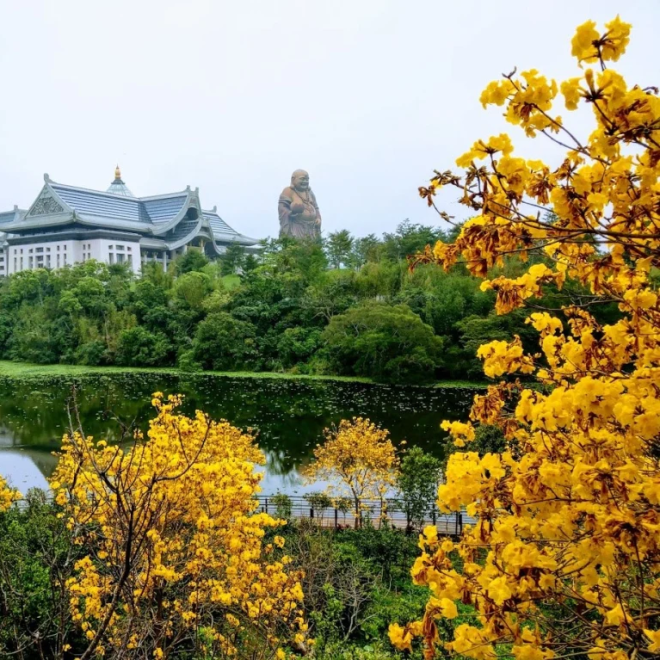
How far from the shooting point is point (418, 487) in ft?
28.1

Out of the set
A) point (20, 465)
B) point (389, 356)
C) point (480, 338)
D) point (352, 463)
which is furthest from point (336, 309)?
point (352, 463)

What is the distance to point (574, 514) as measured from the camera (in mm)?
1652

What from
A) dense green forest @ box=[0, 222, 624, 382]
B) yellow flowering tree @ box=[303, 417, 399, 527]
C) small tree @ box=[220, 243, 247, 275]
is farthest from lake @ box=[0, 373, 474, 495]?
small tree @ box=[220, 243, 247, 275]

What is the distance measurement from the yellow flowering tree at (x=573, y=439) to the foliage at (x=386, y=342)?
20374 mm

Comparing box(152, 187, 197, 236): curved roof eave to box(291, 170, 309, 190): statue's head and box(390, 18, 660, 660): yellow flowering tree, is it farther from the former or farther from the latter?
box(390, 18, 660, 660): yellow flowering tree

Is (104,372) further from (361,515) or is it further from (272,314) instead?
(361,515)

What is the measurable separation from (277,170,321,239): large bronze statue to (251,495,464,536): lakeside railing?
34.8 m

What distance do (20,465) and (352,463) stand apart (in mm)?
7767

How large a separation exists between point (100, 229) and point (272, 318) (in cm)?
1767

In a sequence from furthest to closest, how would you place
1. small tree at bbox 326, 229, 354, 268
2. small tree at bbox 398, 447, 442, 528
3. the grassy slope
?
1. small tree at bbox 326, 229, 354, 268
2. the grassy slope
3. small tree at bbox 398, 447, 442, 528

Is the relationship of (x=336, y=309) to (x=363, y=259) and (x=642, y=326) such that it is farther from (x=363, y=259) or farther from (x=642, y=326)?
(x=642, y=326)

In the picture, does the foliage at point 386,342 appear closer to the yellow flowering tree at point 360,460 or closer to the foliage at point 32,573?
the yellow flowering tree at point 360,460

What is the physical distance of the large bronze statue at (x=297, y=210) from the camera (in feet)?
142

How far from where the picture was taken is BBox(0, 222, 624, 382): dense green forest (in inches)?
907
